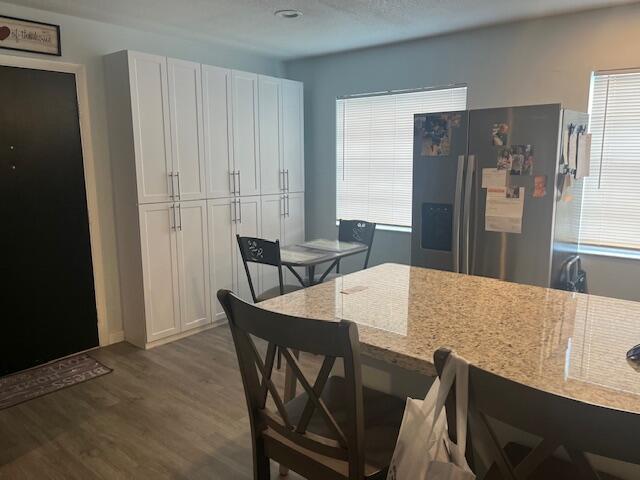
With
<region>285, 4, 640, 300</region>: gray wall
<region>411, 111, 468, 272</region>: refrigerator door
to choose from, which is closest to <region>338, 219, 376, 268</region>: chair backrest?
<region>285, 4, 640, 300</region>: gray wall

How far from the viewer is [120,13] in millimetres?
3367

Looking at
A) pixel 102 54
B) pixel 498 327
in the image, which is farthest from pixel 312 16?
pixel 498 327

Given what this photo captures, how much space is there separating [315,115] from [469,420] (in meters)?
4.37

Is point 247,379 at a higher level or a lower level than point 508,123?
lower

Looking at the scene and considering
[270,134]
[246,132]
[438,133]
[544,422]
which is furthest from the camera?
[270,134]

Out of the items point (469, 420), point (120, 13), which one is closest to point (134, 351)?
point (120, 13)

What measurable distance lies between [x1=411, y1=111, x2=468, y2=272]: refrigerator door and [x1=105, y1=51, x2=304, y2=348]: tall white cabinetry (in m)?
1.74

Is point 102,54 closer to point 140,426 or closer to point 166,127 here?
point 166,127

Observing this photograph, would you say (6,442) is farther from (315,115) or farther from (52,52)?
(315,115)

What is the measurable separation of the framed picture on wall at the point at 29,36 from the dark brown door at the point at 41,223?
0.48 ft

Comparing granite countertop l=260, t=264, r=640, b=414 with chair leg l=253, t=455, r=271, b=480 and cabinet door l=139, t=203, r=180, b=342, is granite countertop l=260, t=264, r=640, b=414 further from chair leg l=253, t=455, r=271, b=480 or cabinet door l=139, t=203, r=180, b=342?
cabinet door l=139, t=203, r=180, b=342

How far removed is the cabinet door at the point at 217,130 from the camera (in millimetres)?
3965

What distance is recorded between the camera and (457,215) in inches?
117

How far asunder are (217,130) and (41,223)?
152 centimetres
